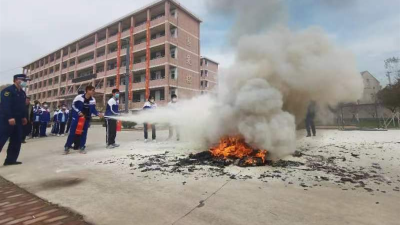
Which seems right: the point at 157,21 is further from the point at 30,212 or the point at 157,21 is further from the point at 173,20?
the point at 30,212

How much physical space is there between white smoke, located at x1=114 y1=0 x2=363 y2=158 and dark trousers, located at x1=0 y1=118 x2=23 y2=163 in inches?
186

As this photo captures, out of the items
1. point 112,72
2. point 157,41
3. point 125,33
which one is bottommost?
point 112,72

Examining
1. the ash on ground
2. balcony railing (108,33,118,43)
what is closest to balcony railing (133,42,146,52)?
balcony railing (108,33,118,43)

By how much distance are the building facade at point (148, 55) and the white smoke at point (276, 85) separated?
23491 millimetres

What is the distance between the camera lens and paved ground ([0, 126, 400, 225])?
2561 millimetres

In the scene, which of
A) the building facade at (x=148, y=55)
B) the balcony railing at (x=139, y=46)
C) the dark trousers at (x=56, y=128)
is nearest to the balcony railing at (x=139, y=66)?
the building facade at (x=148, y=55)

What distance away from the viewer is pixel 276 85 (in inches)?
232

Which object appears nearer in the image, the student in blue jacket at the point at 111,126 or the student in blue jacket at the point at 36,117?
the student in blue jacket at the point at 111,126

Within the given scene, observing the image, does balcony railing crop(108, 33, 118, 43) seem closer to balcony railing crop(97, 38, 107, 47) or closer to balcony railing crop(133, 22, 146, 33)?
balcony railing crop(97, 38, 107, 47)

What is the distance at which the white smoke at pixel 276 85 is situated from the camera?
5461 millimetres

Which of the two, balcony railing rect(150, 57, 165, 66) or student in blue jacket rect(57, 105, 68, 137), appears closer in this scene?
student in blue jacket rect(57, 105, 68, 137)

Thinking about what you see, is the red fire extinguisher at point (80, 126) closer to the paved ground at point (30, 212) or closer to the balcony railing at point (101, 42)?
the paved ground at point (30, 212)

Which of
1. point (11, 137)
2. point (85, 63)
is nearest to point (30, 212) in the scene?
point (11, 137)

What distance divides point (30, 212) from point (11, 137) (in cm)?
396
